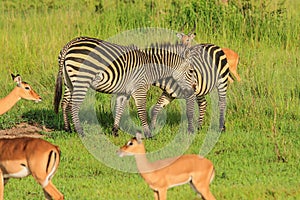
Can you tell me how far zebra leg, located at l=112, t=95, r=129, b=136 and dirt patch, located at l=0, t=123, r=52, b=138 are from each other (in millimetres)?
938

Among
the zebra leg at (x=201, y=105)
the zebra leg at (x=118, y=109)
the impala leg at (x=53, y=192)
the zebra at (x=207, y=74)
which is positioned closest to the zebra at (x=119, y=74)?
the zebra leg at (x=118, y=109)

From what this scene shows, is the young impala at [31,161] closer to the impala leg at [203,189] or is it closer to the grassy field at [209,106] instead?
the grassy field at [209,106]

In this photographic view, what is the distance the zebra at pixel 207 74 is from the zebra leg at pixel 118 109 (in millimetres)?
470

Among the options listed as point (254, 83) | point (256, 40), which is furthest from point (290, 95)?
point (256, 40)

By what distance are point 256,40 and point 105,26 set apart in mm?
2636

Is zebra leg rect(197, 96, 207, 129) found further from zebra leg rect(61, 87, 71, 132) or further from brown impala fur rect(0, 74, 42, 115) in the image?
brown impala fur rect(0, 74, 42, 115)

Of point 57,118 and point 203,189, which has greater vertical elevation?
point 203,189

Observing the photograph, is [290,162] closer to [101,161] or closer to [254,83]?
[101,161]

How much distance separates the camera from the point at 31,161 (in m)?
6.62

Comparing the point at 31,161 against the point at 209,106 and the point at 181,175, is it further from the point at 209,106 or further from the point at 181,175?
the point at 209,106

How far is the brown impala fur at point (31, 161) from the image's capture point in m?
6.58

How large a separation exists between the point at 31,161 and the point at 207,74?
5.01m

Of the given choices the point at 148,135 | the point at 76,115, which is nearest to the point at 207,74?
the point at 148,135

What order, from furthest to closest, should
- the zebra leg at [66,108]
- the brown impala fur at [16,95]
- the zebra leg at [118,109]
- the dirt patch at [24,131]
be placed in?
1. the zebra leg at [66,108]
2. the dirt patch at [24,131]
3. the zebra leg at [118,109]
4. the brown impala fur at [16,95]
